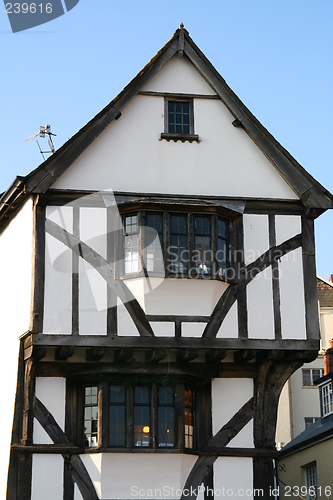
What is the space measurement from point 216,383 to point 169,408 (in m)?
1.32

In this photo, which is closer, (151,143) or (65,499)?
(65,499)

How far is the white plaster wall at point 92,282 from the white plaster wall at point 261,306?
3.45m

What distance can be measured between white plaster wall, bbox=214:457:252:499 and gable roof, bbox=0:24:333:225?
6395 millimetres

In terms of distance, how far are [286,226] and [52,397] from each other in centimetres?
701

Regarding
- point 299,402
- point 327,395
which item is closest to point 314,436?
point 327,395

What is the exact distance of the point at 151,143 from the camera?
21.5 meters

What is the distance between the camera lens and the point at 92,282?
2022 centimetres

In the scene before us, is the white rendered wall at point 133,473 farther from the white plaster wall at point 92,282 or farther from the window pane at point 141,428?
the white plaster wall at point 92,282

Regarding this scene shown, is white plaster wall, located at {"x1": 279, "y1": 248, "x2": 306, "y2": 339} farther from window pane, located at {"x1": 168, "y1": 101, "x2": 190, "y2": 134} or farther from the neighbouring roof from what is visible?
the neighbouring roof

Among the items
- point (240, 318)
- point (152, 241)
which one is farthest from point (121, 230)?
point (240, 318)

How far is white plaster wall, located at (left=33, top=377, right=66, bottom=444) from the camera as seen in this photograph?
778 inches

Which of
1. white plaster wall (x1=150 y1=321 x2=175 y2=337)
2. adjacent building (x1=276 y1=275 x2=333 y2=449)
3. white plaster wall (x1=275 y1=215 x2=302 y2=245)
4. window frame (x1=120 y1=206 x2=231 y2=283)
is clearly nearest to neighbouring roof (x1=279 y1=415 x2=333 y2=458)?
white plaster wall (x1=275 y1=215 x2=302 y2=245)

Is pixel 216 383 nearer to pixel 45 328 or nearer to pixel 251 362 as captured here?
pixel 251 362

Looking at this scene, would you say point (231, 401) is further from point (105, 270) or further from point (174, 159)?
point (174, 159)
